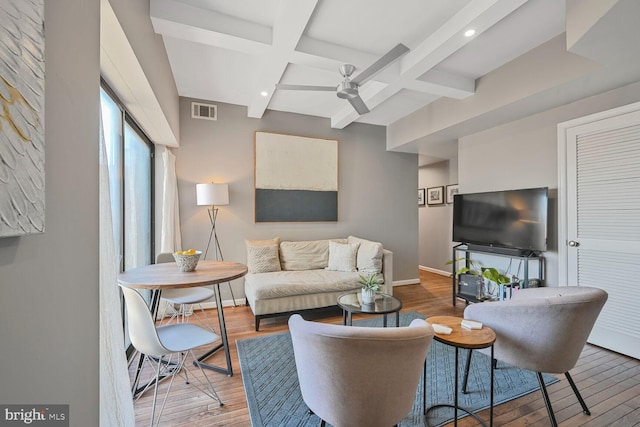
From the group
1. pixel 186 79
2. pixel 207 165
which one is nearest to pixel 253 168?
pixel 207 165

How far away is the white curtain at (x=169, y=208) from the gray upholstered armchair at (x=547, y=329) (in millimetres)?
3482

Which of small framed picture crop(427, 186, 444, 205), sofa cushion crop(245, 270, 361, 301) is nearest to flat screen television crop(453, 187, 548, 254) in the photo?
sofa cushion crop(245, 270, 361, 301)

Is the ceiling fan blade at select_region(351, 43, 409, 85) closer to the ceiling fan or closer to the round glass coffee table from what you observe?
the ceiling fan

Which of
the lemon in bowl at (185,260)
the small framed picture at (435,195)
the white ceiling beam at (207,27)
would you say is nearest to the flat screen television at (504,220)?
the small framed picture at (435,195)

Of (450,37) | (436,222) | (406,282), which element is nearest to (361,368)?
(450,37)

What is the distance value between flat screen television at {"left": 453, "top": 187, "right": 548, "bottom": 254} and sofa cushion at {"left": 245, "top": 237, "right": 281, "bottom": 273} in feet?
8.73

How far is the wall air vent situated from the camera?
3.75 meters

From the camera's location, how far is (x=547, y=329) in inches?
64.5

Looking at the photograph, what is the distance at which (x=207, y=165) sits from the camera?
3.84m

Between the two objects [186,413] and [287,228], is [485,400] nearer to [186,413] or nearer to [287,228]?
[186,413]

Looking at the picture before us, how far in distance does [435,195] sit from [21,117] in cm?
673

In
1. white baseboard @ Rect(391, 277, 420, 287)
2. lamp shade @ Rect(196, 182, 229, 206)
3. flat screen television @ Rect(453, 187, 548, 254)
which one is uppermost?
lamp shade @ Rect(196, 182, 229, 206)

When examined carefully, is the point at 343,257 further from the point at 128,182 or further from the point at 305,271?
the point at 128,182

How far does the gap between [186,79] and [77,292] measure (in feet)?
10.2
